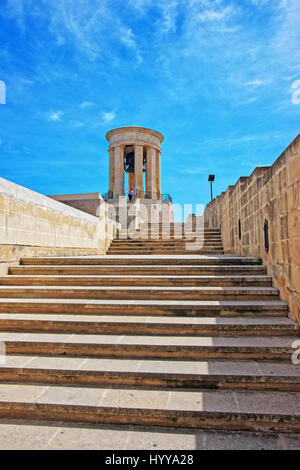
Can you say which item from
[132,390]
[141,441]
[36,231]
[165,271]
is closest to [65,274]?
[36,231]

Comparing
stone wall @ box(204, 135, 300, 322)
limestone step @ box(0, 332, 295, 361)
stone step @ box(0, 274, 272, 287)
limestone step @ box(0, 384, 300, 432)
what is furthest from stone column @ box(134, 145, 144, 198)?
limestone step @ box(0, 384, 300, 432)

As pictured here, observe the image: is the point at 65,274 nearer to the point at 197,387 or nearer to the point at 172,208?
the point at 197,387

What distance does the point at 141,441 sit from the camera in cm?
246

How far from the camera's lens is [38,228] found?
22.2 feet

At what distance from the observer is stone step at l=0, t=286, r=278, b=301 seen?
4547mm

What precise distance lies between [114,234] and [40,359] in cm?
800

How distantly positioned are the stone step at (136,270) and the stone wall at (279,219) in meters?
0.63

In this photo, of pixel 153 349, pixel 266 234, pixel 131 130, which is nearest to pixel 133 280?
pixel 153 349

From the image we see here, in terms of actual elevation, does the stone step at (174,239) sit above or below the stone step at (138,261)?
above

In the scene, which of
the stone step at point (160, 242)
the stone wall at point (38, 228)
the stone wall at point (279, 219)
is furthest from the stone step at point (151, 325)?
the stone step at point (160, 242)

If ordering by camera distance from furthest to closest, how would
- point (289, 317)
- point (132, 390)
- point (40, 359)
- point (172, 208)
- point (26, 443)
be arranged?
point (172, 208) < point (289, 317) < point (40, 359) < point (132, 390) < point (26, 443)

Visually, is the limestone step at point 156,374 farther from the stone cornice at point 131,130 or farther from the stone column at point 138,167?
the stone cornice at point 131,130

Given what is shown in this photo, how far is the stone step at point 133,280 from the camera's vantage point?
16.1 feet
